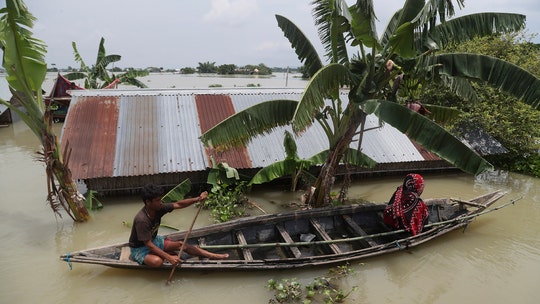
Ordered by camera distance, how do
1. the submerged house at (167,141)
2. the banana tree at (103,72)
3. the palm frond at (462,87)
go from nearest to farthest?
1. the palm frond at (462,87)
2. the submerged house at (167,141)
3. the banana tree at (103,72)

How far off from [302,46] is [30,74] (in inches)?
193

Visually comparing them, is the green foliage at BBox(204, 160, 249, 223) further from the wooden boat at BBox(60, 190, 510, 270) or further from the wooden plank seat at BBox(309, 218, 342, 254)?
the wooden plank seat at BBox(309, 218, 342, 254)

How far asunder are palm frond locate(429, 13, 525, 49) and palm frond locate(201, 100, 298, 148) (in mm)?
2942

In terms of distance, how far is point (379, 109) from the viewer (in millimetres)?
5180

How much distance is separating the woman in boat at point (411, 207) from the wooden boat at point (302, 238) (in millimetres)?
180

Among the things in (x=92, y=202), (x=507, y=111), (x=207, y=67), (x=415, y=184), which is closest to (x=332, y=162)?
(x=415, y=184)

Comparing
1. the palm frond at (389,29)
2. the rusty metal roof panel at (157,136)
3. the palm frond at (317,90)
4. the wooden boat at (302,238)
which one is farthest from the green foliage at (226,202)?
the palm frond at (389,29)

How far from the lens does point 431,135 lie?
200 inches

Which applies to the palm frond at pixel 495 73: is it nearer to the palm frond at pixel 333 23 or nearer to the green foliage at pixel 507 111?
the palm frond at pixel 333 23

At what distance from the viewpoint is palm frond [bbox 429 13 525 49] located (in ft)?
18.7

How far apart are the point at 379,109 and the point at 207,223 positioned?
4231 millimetres

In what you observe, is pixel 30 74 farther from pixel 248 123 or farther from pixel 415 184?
pixel 415 184

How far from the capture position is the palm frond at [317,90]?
5059mm

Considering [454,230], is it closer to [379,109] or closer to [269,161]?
[379,109]
